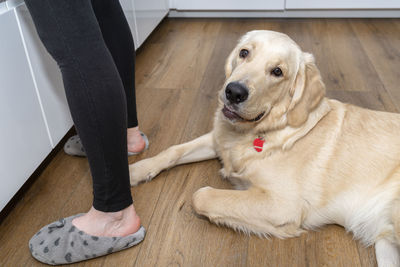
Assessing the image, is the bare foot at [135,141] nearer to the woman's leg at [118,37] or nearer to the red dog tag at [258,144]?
the woman's leg at [118,37]

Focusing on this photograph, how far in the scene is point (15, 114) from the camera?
1.50 meters

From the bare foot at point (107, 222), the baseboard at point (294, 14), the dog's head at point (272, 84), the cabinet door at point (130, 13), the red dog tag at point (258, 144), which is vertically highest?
the dog's head at point (272, 84)

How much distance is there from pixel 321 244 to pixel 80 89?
108cm

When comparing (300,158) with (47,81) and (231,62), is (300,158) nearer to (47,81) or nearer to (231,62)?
(231,62)

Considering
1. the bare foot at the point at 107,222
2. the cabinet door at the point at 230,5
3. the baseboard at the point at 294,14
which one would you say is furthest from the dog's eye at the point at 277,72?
the baseboard at the point at 294,14

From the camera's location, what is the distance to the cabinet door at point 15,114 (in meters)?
1.43

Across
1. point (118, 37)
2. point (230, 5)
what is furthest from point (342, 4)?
point (118, 37)

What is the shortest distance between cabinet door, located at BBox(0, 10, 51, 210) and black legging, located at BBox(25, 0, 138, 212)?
1.52ft

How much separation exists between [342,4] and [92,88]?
3449 millimetres

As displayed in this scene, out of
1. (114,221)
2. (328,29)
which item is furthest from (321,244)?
(328,29)

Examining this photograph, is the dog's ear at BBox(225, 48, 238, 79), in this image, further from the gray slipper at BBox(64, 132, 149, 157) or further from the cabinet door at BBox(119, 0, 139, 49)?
the cabinet door at BBox(119, 0, 139, 49)

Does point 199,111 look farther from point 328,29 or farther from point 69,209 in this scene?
point 328,29

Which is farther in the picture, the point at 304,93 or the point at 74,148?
the point at 74,148

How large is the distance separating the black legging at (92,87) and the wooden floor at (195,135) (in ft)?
1.10
